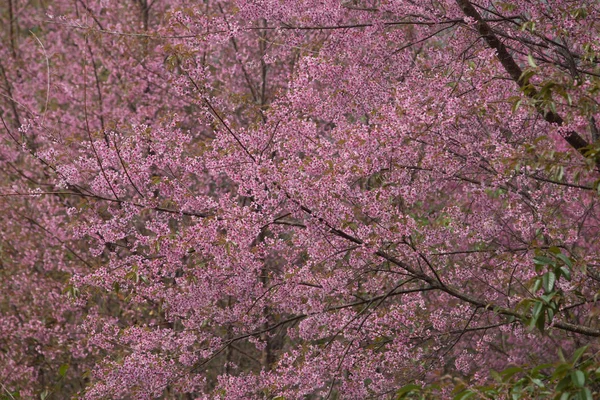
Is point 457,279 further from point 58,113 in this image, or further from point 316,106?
point 58,113

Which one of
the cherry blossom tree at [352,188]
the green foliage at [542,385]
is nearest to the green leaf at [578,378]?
the green foliage at [542,385]

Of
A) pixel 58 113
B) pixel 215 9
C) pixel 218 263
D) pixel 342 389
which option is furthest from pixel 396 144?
pixel 58 113

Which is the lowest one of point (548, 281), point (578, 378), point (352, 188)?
point (578, 378)

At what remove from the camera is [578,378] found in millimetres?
3490

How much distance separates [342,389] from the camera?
6539 mm

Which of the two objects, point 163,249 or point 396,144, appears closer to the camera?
point 396,144

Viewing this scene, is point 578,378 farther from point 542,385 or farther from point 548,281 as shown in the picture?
point 548,281

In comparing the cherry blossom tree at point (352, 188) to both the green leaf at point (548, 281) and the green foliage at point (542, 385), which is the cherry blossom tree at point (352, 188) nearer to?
the green leaf at point (548, 281)

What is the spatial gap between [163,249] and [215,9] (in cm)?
585

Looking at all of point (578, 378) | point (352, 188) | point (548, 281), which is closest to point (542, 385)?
point (578, 378)

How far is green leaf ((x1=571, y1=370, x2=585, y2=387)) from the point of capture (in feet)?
11.4

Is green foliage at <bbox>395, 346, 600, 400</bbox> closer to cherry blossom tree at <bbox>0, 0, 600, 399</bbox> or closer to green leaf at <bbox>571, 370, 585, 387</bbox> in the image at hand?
green leaf at <bbox>571, 370, 585, 387</bbox>

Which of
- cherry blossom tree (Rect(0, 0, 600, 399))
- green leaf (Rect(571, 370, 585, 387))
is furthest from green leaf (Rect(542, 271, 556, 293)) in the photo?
green leaf (Rect(571, 370, 585, 387))

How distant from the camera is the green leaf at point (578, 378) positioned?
136 inches
